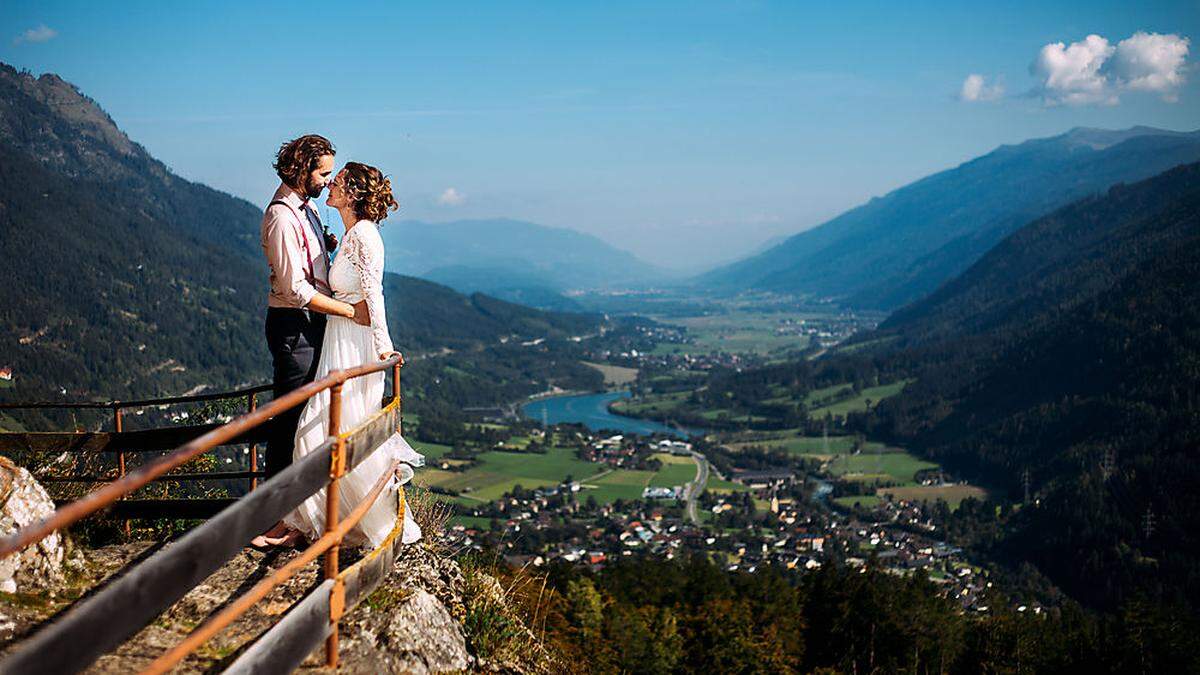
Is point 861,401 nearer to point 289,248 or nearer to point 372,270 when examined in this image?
point 372,270

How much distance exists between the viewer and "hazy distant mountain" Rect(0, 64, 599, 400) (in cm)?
5819

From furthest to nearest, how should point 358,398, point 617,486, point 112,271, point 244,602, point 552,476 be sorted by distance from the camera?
1. point 112,271
2. point 552,476
3. point 617,486
4. point 358,398
5. point 244,602

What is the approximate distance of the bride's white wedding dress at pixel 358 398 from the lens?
495cm

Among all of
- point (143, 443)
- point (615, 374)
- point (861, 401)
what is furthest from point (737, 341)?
point (143, 443)

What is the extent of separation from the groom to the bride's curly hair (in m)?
0.17

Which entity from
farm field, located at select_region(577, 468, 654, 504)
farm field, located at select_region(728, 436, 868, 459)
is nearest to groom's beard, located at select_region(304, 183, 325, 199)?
farm field, located at select_region(577, 468, 654, 504)

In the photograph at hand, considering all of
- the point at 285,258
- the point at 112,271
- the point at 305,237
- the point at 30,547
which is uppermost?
the point at 112,271

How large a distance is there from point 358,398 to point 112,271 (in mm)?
88739

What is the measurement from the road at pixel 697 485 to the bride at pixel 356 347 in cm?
5254

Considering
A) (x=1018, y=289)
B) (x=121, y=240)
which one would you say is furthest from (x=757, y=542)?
(x=1018, y=289)

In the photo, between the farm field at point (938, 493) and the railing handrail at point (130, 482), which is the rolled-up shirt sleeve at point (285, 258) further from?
the farm field at point (938, 493)

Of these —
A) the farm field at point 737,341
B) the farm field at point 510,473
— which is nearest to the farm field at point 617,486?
the farm field at point 510,473

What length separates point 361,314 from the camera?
5.29 m

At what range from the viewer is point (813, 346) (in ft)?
514
